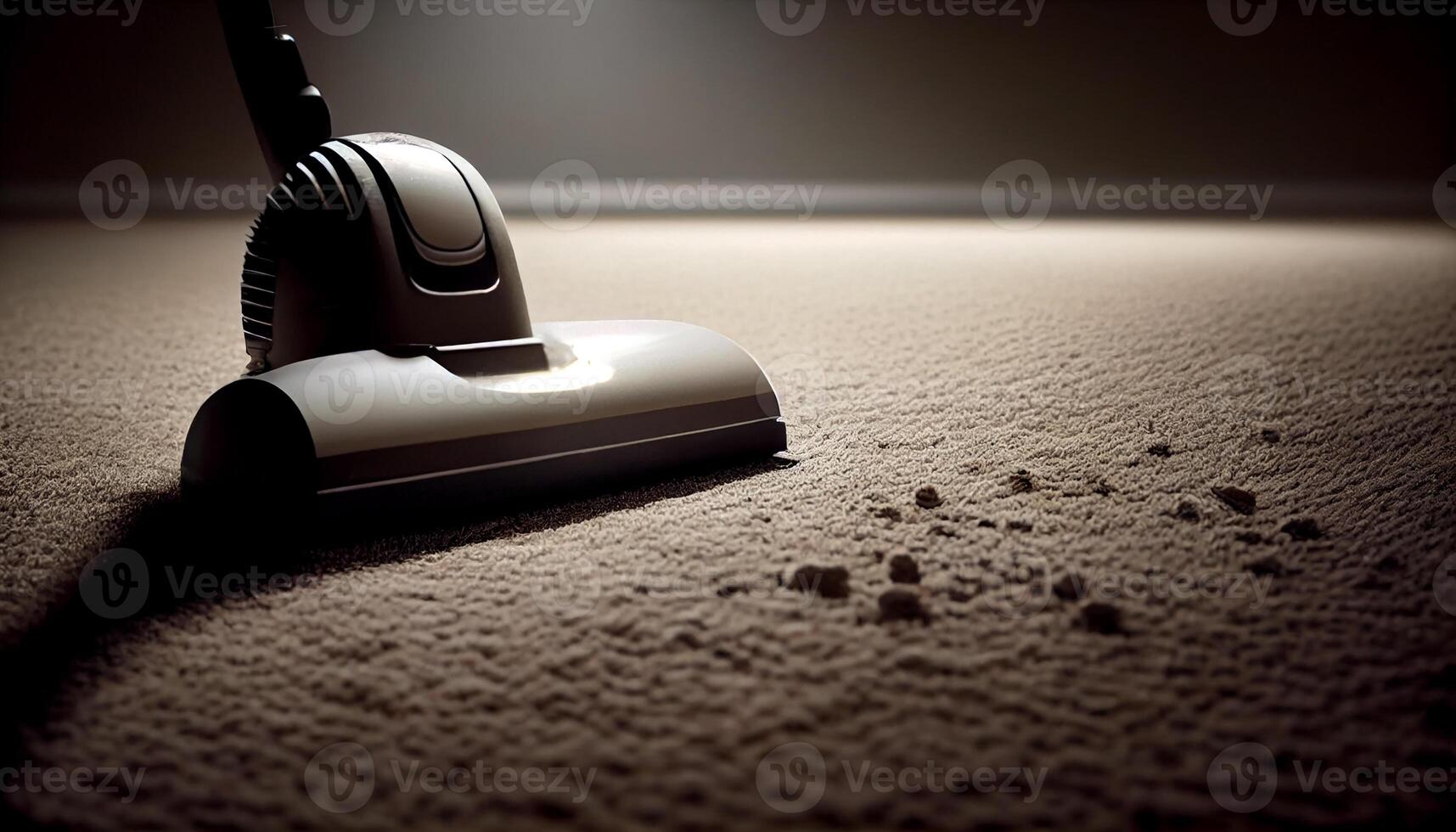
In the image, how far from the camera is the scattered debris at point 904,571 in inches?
32.7

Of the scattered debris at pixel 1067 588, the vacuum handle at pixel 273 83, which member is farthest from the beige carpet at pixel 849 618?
the vacuum handle at pixel 273 83

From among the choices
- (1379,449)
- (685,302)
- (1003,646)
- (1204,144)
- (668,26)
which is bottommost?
(1003,646)

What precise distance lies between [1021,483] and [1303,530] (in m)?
0.27

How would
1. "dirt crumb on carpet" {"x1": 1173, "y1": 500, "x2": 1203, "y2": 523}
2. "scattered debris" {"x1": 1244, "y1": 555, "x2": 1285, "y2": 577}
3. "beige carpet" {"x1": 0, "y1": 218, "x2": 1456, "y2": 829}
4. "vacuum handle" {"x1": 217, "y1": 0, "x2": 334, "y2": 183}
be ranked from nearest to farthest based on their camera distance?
"beige carpet" {"x1": 0, "y1": 218, "x2": 1456, "y2": 829}, "scattered debris" {"x1": 1244, "y1": 555, "x2": 1285, "y2": 577}, "dirt crumb on carpet" {"x1": 1173, "y1": 500, "x2": 1203, "y2": 523}, "vacuum handle" {"x1": 217, "y1": 0, "x2": 334, "y2": 183}

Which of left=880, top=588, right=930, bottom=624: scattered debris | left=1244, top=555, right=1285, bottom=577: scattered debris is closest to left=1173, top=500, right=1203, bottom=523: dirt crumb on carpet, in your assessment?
left=1244, top=555, right=1285, bottom=577: scattered debris

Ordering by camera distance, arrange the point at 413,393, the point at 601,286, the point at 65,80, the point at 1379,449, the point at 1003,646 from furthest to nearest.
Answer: the point at 65,80, the point at 601,286, the point at 1379,449, the point at 413,393, the point at 1003,646

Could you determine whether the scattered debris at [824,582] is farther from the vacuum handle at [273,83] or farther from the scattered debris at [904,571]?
the vacuum handle at [273,83]

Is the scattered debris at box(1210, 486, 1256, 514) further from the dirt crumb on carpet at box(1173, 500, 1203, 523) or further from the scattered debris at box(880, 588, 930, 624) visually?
the scattered debris at box(880, 588, 930, 624)

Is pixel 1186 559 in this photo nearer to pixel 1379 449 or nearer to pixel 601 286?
pixel 1379 449

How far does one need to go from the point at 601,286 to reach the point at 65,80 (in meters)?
3.58

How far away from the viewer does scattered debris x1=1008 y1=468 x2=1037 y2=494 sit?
3.47 ft

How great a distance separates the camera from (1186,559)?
2.88ft

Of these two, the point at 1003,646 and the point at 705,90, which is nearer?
the point at 1003,646

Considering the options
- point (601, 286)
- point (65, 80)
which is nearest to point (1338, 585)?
point (601, 286)
